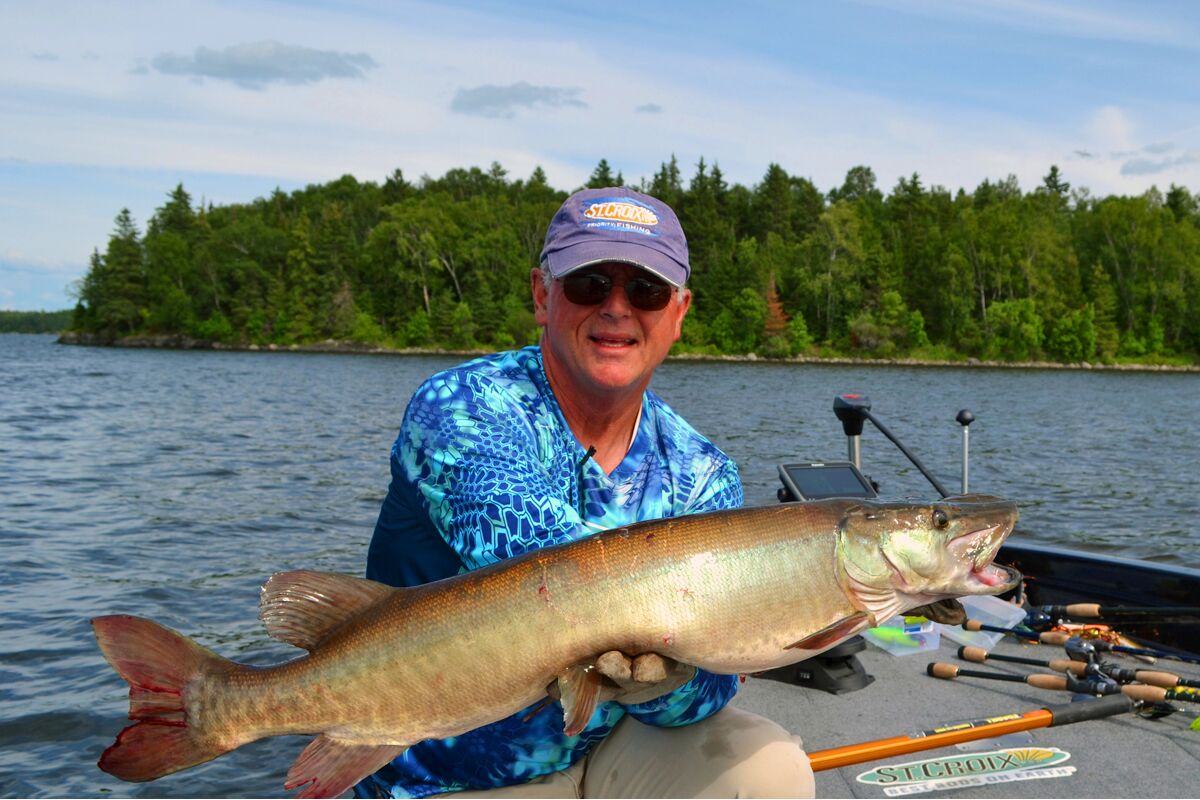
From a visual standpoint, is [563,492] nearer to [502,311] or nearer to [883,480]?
[883,480]

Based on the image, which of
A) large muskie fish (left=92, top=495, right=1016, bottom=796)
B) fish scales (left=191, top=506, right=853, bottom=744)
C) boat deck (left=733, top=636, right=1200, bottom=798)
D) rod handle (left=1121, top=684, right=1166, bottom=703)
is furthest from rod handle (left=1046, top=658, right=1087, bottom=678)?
fish scales (left=191, top=506, right=853, bottom=744)

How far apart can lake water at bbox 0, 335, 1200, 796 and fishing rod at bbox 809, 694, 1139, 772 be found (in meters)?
3.62

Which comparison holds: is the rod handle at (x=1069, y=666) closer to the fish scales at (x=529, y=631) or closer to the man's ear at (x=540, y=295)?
the fish scales at (x=529, y=631)

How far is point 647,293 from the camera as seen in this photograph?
2975 millimetres

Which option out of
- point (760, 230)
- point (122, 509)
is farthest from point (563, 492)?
point (760, 230)

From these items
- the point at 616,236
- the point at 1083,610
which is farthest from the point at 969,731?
the point at 616,236

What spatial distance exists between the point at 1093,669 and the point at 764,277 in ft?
283

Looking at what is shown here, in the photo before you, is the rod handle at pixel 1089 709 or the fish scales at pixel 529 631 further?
the rod handle at pixel 1089 709

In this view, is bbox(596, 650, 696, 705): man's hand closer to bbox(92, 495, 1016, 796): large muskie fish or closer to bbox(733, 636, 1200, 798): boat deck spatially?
bbox(92, 495, 1016, 796): large muskie fish

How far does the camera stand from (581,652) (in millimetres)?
2354

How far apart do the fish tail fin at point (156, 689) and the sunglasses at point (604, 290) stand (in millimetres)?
1368

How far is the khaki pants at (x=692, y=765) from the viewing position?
287 centimetres

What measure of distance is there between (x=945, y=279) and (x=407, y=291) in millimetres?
47855

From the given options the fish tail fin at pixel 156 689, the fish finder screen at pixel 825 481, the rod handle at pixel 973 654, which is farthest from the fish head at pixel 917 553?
the fish finder screen at pixel 825 481
